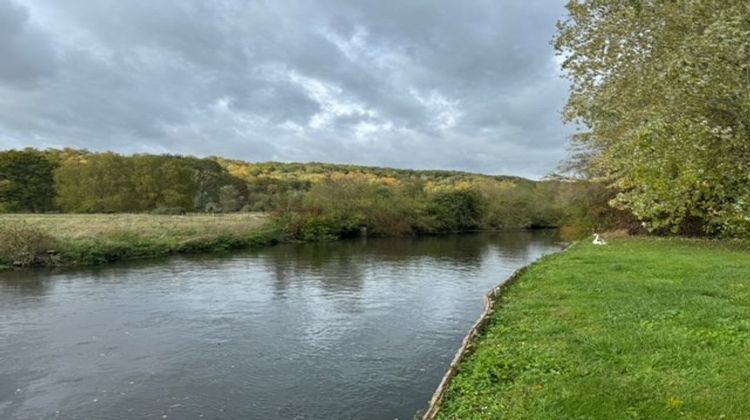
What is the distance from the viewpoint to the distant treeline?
199 feet

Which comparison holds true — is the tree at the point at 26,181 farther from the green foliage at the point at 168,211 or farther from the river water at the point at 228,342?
the river water at the point at 228,342

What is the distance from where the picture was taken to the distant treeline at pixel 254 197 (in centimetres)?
6053

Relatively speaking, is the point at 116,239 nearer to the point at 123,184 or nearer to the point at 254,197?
the point at 123,184

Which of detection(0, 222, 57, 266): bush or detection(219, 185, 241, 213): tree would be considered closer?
detection(0, 222, 57, 266): bush

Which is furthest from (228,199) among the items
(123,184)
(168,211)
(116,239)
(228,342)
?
(228,342)

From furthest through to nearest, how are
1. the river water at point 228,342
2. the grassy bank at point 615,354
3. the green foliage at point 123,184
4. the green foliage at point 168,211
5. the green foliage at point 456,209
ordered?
1. the green foliage at point 456,209
2. the green foliage at point 123,184
3. the green foliage at point 168,211
4. the river water at point 228,342
5. the grassy bank at point 615,354

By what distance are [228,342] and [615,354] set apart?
32.5 feet

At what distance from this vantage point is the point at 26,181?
2778 inches

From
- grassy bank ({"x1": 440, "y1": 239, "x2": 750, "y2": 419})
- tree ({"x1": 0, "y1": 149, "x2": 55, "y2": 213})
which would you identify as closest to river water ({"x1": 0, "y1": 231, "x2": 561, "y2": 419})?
grassy bank ({"x1": 440, "y1": 239, "x2": 750, "y2": 419})

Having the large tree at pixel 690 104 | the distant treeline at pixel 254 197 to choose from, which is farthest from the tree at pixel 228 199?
the large tree at pixel 690 104

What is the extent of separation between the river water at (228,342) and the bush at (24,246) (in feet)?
7.93

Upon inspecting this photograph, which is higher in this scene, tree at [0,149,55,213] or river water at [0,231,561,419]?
tree at [0,149,55,213]

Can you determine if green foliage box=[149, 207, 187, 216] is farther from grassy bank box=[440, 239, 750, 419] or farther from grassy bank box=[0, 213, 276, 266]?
grassy bank box=[440, 239, 750, 419]

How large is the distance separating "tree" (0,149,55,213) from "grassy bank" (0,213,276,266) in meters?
30.6
